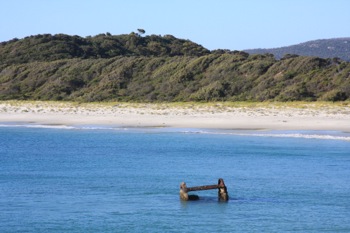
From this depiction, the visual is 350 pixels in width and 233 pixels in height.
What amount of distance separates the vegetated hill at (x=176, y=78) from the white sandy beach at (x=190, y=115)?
3813mm

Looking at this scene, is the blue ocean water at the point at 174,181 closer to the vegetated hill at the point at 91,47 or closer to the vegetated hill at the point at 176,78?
the vegetated hill at the point at 176,78

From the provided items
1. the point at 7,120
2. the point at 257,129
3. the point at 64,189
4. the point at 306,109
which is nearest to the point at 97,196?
the point at 64,189

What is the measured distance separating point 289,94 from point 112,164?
22.6 meters

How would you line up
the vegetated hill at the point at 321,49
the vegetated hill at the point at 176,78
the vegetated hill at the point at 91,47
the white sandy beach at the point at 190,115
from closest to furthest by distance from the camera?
the white sandy beach at the point at 190,115, the vegetated hill at the point at 176,78, the vegetated hill at the point at 91,47, the vegetated hill at the point at 321,49

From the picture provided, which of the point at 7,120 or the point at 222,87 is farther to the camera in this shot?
the point at 222,87

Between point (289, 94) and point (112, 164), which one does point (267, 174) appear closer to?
point (112, 164)

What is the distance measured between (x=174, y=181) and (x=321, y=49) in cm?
11162

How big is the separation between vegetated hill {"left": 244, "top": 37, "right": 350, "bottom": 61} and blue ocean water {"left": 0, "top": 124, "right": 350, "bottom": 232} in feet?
289

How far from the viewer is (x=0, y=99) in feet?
185

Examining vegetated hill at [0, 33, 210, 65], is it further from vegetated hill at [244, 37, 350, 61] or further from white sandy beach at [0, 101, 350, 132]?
vegetated hill at [244, 37, 350, 61]

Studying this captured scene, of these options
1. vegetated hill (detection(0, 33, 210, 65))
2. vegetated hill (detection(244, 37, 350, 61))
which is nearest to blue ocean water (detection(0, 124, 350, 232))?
vegetated hill (detection(0, 33, 210, 65))

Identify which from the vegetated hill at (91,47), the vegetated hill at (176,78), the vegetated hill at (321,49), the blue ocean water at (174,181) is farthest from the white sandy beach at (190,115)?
the vegetated hill at (321,49)

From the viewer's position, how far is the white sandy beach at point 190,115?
1359 inches

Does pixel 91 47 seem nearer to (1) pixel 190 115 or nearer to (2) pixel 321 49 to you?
(1) pixel 190 115
